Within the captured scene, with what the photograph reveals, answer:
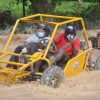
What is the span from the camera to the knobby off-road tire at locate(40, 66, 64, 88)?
33.6 ft

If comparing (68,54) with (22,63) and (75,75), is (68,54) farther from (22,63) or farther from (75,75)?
(22,63)

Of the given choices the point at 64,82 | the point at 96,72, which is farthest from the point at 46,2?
the point at 64,82

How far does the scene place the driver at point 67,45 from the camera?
11.4m

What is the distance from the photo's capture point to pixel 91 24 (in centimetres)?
2086

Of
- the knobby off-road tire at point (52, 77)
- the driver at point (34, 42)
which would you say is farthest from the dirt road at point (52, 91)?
the driver at point (34, 42)

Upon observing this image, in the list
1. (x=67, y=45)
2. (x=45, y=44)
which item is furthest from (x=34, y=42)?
(x=67, y=45)

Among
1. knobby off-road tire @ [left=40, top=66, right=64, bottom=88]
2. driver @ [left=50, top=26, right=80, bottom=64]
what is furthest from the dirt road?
driver @ [left=50, top=26, right=80, bottom=64]

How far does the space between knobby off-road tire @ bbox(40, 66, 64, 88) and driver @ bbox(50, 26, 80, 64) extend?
0.85m

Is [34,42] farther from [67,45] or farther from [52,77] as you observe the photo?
[52,77]

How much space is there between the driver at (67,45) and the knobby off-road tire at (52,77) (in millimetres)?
847

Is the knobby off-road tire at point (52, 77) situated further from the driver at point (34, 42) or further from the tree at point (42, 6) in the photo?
the tree at point (42, 6)

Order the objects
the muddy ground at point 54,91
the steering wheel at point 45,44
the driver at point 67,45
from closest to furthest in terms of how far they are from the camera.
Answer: the muddy ground at point 54,91 < the steering wheel at point 45,44 < the driver at point 67,45

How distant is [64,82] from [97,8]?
12113mm

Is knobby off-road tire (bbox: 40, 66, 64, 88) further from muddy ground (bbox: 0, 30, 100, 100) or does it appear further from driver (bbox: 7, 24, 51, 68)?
driver (bbox: 7, 24, 51, 68)
